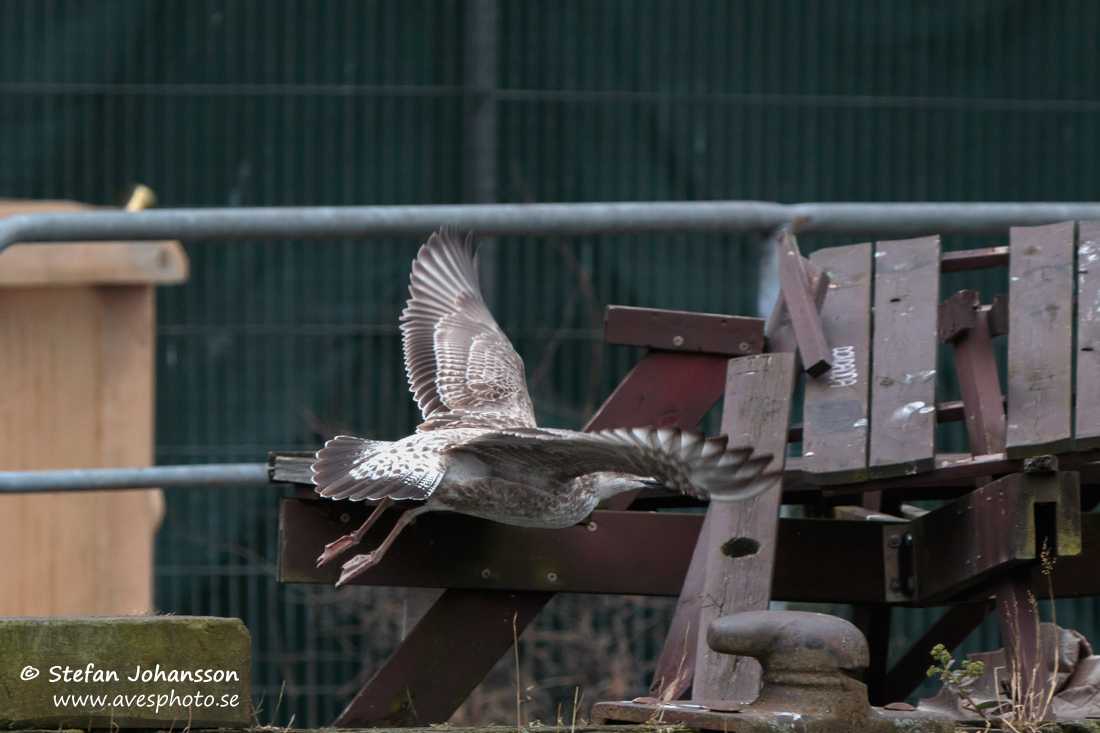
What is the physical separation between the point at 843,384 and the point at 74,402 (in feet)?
11.5

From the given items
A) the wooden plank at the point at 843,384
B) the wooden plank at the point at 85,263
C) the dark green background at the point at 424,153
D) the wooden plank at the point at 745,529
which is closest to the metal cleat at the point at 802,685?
the wooden plank at the point at 745,529

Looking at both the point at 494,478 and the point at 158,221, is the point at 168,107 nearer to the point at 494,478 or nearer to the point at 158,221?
the point at 158,221

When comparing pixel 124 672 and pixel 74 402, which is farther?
pixel 74 402

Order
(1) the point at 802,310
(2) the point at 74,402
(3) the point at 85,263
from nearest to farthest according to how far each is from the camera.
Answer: (1) the point at 802,310 → (3) the point at 85,263 → (2) the point at 74,402

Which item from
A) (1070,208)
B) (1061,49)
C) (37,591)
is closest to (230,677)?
(1070,208)

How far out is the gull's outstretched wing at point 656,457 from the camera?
3027 millimetres

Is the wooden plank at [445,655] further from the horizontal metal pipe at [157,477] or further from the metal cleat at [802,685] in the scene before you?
the metal cleat at [802,685]

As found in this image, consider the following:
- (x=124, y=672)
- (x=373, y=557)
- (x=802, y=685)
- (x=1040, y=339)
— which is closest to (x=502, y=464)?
(x=373, y=557)

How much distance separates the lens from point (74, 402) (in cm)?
592

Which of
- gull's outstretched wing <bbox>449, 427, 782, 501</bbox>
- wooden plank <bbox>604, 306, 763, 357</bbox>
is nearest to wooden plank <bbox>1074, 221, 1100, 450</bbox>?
gull's outstretched wing <bbox>449, 427, 782, 501</bbox>

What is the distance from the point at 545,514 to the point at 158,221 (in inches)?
56.1

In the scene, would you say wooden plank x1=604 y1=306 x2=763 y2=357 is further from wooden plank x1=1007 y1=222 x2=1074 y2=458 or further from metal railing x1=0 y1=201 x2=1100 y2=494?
wooden plank x1=1007 y1=222 x2=1074 y2=458

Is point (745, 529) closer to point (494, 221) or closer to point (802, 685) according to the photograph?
point (802, 685)

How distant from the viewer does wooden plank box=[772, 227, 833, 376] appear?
3.74 metres
